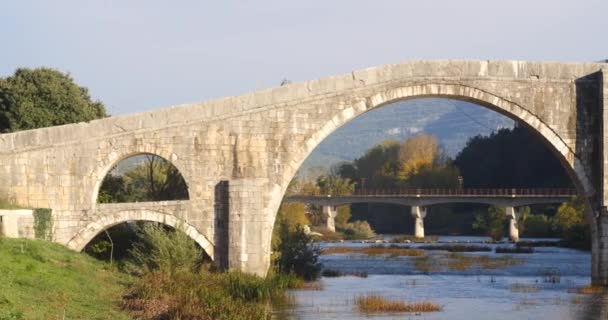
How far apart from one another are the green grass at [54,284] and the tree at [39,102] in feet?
26.9

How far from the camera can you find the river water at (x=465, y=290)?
2298 cm

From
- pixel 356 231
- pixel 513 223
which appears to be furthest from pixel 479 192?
pixel 356 231

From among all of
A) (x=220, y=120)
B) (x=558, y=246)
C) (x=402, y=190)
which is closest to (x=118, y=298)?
(x=220, y=120)

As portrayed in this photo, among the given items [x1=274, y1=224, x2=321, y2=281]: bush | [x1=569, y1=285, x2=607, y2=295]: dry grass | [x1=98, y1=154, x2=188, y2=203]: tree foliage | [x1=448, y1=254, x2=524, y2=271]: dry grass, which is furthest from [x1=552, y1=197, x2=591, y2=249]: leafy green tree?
[x1=98, y1=154, x2=188, y2=203]: tree foliage

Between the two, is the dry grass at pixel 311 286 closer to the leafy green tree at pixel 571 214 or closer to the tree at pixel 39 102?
the tree at pixel 39 102

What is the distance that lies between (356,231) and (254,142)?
171 ft

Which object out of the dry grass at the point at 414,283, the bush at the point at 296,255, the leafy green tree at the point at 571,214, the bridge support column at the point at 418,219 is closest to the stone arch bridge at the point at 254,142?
the bush at the point at 296,255

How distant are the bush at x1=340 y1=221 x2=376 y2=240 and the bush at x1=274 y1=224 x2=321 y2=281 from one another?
146ft

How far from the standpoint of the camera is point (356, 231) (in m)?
78.6

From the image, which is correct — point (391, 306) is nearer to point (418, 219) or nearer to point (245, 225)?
point (245, 225)

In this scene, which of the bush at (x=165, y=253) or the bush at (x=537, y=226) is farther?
the bush at (x=537, y=226)

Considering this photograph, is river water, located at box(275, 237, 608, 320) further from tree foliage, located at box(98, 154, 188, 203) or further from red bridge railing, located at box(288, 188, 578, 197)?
red bridge railing, located at box(288, 188, 578, 197)

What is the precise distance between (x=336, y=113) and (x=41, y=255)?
825cm

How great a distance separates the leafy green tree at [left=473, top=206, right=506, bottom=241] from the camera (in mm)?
72312
